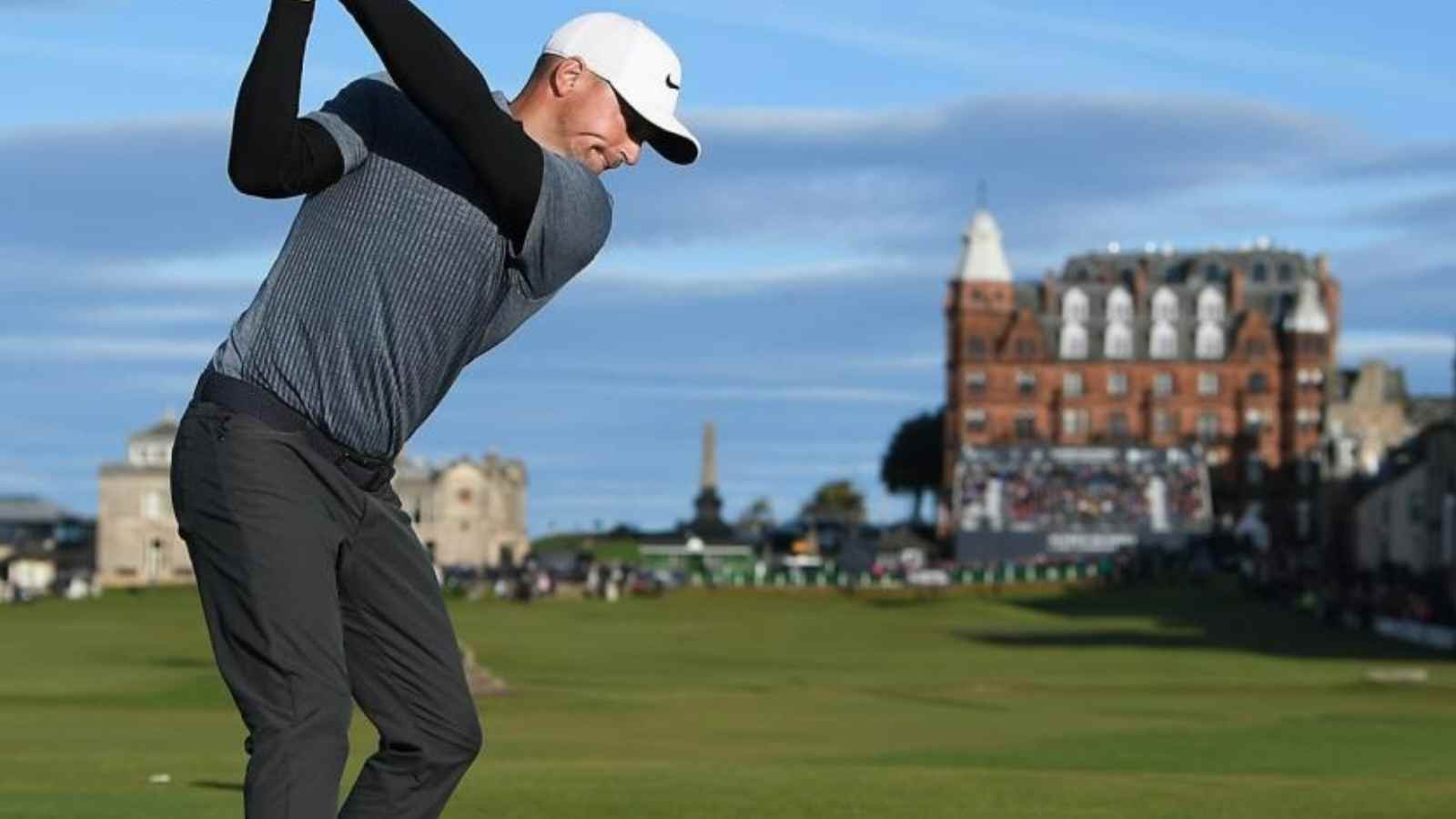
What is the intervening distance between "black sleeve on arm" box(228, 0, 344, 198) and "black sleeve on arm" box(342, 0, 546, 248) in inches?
7.2

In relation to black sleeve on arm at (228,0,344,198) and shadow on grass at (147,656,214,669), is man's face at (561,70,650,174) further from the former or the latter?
shadow on grass at (147,656,214,669)

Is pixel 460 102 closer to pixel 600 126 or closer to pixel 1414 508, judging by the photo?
pixel 600 126

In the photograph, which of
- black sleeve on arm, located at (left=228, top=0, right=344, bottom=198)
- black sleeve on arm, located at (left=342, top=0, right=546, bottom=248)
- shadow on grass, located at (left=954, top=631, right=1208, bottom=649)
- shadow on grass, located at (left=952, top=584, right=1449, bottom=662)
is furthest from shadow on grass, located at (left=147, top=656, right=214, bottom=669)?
black sleeve on arm, located at (left=228, top=0, right=344, bottom=198)

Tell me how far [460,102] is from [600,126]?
0.66 meters

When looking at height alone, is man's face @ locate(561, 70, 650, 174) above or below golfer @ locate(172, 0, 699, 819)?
above

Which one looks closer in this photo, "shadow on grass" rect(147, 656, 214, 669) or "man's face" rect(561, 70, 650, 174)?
"man's face" rect(561, 70, 650, 174)

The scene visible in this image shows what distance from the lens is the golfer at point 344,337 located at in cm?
871

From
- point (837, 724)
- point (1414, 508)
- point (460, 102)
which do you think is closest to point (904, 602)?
point (1414, 508)

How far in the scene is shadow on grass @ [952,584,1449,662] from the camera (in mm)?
89125

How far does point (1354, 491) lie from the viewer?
6481 inches

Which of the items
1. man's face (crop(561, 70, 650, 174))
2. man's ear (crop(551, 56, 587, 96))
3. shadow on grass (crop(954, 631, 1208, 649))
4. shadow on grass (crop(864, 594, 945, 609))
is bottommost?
man's face (crop(561, 70, 650, 174))

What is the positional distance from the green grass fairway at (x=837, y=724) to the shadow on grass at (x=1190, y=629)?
42cm

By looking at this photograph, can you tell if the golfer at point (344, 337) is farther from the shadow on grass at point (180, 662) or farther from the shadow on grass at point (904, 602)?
the shadow on grass at point (904, 602)

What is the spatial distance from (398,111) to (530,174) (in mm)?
426
